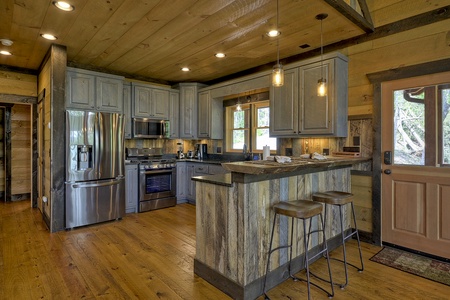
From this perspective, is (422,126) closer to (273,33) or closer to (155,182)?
(273,33)

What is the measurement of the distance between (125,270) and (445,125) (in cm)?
362

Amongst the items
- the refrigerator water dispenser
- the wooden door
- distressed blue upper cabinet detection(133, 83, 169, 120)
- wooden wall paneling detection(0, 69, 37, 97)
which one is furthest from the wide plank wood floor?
wooden wall paneling detection(0, 69, 37, 97)

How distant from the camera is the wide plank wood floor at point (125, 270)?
7.20 ft

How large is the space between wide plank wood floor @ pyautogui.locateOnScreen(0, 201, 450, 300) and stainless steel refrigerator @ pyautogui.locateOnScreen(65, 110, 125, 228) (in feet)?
1.00

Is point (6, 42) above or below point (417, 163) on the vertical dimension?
above

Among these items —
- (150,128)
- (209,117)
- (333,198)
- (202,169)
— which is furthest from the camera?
(209,117)

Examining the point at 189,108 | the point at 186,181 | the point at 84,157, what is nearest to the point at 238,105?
the point at 189,108

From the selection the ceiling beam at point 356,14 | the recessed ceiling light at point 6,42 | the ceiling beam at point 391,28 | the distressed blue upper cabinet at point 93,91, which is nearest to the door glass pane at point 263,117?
the ceiling beam at point 391,28

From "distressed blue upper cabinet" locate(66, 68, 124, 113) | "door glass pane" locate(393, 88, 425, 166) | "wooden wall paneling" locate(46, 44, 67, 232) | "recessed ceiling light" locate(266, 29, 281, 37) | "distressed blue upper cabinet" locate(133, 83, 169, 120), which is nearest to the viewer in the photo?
"door glass pane" locate(393, 88, 425, 166)

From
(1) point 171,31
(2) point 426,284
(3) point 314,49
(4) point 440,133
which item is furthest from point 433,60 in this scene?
(1) point 171,31

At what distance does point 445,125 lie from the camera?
275 centimetres

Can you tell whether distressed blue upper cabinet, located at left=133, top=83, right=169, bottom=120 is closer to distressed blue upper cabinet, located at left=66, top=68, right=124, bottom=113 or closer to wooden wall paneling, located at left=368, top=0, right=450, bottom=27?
distressed blue upper cabinet, located at left=66, top=68, right=124, bottom=113

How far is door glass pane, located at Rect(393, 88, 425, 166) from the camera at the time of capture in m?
2.91

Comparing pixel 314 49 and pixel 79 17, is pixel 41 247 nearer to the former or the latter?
pixel 79 17
